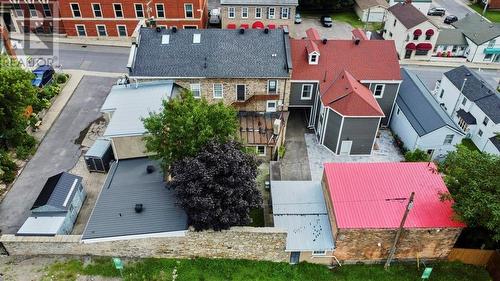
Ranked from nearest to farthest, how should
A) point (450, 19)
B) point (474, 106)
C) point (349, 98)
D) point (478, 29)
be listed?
point (349, 98) < point (474, 106) < point (478, 29) < point (450, 19)

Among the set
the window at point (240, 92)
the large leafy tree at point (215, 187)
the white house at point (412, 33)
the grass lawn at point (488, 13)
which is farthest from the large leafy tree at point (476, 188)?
the grass lawn at point (488, 13)

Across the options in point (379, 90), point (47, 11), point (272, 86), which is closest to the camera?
point (272, 86)

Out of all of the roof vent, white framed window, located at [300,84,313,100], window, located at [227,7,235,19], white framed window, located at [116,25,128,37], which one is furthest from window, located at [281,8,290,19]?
the roof vent

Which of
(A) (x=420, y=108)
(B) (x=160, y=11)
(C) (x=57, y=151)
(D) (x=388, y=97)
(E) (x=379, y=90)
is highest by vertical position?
(B) (x=160, y=11)

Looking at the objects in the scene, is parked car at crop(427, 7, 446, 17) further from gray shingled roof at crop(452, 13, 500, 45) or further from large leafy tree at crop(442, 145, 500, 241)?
large leafy tree at crop(442, 145, 500, 241)

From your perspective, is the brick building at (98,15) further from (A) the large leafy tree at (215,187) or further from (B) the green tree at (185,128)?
(A) the large leafy tree at (215,187)

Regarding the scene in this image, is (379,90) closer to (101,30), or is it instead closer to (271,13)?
(271,13)

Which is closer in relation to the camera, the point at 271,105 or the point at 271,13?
the point at 271,105

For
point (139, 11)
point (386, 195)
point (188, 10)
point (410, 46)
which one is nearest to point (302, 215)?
point (386, 195)
